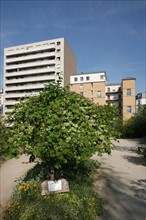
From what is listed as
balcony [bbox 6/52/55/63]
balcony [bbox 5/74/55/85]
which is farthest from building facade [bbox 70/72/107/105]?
balcony [bbox 6/52/55/63]

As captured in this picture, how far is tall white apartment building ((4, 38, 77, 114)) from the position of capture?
50750 millimetres

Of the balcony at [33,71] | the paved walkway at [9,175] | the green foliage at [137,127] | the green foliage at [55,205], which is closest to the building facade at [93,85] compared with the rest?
the balcony at [33,71]

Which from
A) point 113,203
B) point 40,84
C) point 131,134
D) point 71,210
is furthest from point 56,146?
point 40,84

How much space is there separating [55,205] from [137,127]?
2340 cm

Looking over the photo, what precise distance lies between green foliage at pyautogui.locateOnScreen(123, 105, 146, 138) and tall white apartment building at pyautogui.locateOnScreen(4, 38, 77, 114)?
24.7m

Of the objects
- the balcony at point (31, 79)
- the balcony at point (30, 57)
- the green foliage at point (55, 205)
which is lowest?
the green foliage at point (55, 205)

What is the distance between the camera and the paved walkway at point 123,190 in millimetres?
5082

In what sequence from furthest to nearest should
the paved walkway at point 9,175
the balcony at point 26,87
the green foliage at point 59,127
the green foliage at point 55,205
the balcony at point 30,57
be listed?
1. the balcony at point 30,57
2. the balcony at point 26,87
3. the paved walkway at point 9,175
4. the green foliage at point 55,205
5. the green foliage at point 59,127

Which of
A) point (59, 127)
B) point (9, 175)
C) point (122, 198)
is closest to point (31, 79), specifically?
point (9, 175)

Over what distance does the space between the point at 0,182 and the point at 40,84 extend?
146ft

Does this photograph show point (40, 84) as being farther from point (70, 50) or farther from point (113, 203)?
point (113, 203)

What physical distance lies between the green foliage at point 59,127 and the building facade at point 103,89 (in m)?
37.7

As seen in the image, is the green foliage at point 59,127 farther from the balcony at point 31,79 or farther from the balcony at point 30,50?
the balcony at point 30,50

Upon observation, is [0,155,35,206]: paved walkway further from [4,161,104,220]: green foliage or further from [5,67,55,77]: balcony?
[5,67,55,77]: balcony
